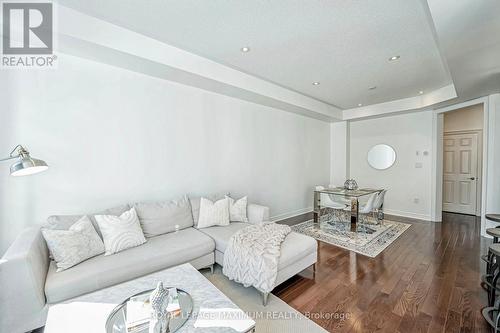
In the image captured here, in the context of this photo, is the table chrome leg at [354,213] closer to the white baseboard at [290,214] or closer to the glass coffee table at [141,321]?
the white baseboard at [290,214]

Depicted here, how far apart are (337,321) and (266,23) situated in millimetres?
2891

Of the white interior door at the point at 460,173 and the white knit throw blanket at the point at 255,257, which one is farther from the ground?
the white interior door at the point at 460,173

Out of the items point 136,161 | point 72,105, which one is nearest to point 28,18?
point 72,105

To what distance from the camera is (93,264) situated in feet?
6.23

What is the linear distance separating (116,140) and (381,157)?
586 cm

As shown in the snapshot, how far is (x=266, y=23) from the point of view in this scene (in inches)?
86.4

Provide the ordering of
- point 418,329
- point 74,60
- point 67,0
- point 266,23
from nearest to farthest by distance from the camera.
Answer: point 418,329
point 67,0
point 266,23
point 74,60

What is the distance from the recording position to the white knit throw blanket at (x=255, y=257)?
200 centimetres

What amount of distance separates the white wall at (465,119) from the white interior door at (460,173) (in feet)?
0.58

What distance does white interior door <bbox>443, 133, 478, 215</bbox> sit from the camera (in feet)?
16.9

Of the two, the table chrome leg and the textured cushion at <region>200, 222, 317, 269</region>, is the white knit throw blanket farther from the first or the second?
the table chrome leg

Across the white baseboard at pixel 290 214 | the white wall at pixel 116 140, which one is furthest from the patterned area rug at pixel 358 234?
the white wall at pixel 116 140

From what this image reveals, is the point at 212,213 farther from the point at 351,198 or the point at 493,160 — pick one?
the point at 493,160

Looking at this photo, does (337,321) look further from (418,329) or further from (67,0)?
(67,0)
